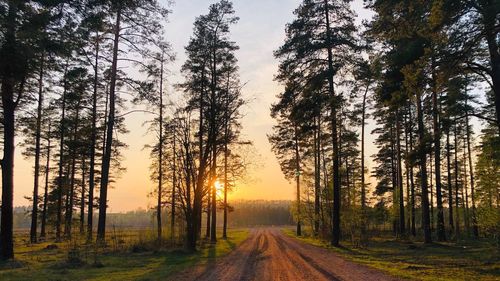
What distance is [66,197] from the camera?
41625 mm

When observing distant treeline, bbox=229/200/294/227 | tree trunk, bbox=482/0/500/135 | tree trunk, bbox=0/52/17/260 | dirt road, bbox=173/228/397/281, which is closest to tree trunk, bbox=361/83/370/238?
dirt road, bbox=173/228/397/281

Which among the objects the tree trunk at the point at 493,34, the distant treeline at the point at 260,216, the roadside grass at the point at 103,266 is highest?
the tree trunk at the point at 493,34

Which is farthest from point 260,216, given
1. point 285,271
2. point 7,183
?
point 285,271

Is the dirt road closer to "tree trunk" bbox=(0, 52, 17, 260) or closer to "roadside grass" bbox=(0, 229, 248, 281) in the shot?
"roadside grass" bbox=(0, 229, 248, 281)

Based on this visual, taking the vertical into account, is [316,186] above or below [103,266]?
above

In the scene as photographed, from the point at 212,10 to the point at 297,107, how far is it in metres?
9.01

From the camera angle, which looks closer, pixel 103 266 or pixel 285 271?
pixel 285 271

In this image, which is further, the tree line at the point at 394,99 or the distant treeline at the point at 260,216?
the distant treeline at the point at 260,216

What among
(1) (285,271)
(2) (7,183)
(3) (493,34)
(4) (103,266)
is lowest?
(4) (103,266)

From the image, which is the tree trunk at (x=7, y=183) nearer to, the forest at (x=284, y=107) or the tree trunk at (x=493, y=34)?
the forest at (x=284, y=107)

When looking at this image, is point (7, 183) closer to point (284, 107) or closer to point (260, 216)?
point (284, 107)

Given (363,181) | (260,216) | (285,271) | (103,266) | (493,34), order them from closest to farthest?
(493,34), (285,271), (103,266), (363,181), (260,216)

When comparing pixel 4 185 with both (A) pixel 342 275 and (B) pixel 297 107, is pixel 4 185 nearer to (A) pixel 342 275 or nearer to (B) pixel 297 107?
(A) pixel 342 275

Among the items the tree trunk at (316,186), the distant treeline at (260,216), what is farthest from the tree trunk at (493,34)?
the distant treeline at (260,216)
